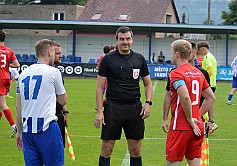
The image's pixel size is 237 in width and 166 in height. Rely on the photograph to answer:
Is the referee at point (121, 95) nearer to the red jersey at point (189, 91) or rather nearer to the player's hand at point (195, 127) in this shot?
the red jersey at point (189, 91)

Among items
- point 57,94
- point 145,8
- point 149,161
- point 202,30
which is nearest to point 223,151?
point 149,161

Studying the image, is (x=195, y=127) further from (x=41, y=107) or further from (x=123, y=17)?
(x=123, y=17)

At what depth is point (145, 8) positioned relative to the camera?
7162 centimetres

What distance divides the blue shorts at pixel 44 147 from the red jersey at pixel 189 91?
1.42 m

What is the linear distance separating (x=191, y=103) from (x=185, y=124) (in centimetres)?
27

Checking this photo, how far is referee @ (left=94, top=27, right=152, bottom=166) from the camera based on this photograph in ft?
28.1

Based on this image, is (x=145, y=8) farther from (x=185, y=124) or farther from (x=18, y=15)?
(x=185, y=124)

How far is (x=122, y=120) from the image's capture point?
8602mm

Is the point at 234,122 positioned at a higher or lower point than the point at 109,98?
lower

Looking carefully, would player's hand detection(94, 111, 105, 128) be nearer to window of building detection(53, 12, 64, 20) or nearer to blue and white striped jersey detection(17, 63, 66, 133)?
blue and white striped jersey detection(17, 63, 66, 133)

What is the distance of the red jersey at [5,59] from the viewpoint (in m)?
12.5

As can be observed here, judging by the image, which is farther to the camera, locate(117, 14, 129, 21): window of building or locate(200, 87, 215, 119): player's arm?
locate(117, 14, 129, 21): window of building

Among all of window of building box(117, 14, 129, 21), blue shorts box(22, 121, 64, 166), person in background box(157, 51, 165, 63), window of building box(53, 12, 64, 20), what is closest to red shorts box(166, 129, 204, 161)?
blue shorts box(22, 121, 64, 166)

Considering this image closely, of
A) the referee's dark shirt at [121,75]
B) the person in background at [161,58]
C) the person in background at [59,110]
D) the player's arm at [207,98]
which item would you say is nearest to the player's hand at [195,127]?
the player's arm at [207,98]
